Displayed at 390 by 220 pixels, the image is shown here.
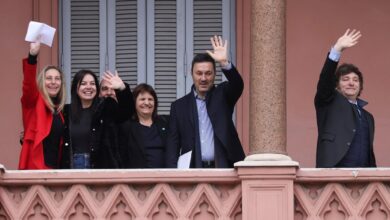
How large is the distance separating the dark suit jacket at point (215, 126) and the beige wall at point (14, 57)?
10.8ft

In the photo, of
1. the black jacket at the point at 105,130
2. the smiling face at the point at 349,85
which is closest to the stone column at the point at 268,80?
the smiling face at the point at 349,85

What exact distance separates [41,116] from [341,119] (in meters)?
2.73

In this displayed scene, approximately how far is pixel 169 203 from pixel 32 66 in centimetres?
179

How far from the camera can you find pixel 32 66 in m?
17.9

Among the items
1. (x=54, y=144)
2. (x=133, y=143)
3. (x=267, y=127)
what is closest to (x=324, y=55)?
(x=267, y=127)

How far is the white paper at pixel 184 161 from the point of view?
58.8 ft

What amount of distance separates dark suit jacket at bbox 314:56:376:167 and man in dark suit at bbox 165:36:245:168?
762mm

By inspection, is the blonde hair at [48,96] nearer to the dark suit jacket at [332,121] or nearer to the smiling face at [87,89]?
the smiling face at [87,89]

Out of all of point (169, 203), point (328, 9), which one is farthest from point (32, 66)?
point (328, 9)

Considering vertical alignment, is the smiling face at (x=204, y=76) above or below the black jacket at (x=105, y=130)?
above

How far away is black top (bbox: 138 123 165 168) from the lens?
18250 millimetres

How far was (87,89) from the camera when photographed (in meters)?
18.2

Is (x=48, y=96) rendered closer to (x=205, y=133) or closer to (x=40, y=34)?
(x=40, y=34)

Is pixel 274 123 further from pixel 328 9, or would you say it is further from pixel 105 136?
pixel 328 9
